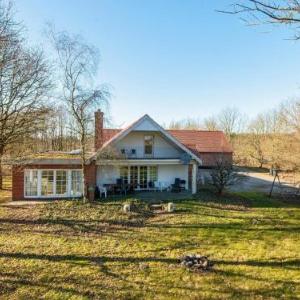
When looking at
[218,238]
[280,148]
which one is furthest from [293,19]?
[280,148]

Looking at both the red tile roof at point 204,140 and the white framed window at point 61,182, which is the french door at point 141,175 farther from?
the red tile roof at point 204,140

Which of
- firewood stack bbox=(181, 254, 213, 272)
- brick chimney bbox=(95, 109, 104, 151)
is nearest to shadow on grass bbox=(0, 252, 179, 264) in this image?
firewood stack bbox=(181, 254, 213, 272)

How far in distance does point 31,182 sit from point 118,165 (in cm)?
557

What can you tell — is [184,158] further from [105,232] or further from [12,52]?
[12,52]

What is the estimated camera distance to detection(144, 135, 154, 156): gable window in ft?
77.9

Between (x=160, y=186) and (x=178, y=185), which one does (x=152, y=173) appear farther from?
(x=178, y=185)

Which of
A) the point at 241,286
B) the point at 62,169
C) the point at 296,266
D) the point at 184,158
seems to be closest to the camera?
the point at 241,286

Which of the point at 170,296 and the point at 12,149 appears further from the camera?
the point at 12,149

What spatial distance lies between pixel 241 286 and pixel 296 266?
2.38 m

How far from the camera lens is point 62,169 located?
21.1 m

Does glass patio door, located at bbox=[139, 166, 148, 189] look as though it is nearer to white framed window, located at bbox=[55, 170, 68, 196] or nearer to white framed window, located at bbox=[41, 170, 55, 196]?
white framed window, located at bbox=[55, 170, 68, 196]

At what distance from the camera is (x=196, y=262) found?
9.37 m

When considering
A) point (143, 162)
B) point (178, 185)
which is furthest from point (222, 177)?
point (143, 162)

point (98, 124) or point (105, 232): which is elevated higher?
point (98, 124)
